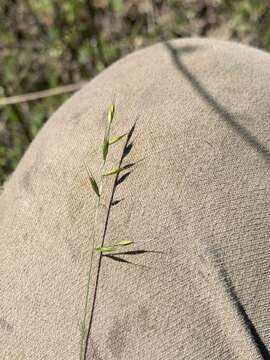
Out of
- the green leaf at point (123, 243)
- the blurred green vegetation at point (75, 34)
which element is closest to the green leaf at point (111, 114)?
the green leaf at point (123, 243)

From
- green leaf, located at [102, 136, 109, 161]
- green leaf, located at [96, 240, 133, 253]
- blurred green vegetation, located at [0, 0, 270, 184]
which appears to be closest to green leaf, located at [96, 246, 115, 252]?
green leaf, located at [96, 240, 133, 253]

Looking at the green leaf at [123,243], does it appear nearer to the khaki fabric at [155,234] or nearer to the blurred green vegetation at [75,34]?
the khaki fabric at [155,234]

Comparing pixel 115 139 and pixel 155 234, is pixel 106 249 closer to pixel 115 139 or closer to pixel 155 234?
pixel 155 234

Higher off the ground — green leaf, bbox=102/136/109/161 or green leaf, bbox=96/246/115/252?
green leaf, bbox=102/136/109/161

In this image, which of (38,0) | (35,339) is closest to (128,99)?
(35,339)

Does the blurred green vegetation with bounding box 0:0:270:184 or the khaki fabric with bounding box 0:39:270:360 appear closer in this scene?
the khaki fabric with bounding box 0:39:270:360

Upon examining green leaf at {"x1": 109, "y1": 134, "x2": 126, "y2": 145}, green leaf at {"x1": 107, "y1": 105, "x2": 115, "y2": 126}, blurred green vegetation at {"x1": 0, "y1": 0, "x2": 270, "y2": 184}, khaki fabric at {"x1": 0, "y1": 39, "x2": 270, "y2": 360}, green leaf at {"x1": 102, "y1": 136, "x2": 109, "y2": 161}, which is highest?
green leaf at {"x1": 107, "y1": 105, "x2": 115, "y2": 126}

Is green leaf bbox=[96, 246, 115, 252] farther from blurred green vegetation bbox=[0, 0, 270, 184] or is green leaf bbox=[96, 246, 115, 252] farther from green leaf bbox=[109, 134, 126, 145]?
blurred green vegetation bbox=[0, 0, 270, 184]
